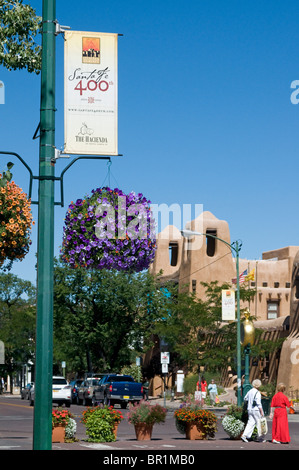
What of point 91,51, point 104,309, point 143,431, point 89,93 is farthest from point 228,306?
point 91,51

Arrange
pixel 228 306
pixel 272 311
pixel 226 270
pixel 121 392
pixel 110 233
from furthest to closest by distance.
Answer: pixel 226 270 < pixel 272 311 < pixel 121 392 < pixel 228 306 < pixel 110 233

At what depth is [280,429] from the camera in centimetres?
1998

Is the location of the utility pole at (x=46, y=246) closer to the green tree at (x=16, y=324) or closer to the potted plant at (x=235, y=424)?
the potted plant at (x=235, y=424)

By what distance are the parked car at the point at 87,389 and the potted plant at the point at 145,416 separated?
25301 mm

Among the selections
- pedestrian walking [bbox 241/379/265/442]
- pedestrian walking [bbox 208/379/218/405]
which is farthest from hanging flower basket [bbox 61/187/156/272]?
pedestrian walking [bbox 208/379/218/405]

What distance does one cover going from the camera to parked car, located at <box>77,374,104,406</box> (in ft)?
152

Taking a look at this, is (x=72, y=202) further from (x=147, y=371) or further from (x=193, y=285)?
(x=147, y=371)

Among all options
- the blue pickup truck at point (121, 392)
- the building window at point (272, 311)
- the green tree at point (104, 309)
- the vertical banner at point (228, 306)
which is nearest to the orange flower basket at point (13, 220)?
the vertical banner at point (228, 306)

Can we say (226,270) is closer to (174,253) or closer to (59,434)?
(174,253)

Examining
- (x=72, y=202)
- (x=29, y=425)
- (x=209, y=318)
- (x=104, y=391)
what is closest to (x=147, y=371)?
(x=209, y=318)

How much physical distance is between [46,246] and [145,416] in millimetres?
11378

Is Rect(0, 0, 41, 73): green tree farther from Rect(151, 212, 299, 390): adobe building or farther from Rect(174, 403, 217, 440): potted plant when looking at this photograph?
Rect(151, 212, 299, 390): adobe building

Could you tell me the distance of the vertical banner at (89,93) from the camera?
33.1ft

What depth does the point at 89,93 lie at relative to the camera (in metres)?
10.1
